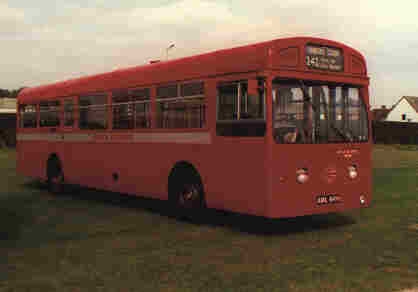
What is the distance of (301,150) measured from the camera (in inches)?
367

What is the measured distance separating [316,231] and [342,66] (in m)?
2.85

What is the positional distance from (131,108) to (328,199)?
5.06 metres

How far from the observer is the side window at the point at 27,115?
57.8ft

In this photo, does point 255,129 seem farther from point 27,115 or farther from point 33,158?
point 27,115

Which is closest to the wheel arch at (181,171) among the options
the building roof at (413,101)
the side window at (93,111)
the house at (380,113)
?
the side window at (93,111)

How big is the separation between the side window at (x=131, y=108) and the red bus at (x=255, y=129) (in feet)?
0.08

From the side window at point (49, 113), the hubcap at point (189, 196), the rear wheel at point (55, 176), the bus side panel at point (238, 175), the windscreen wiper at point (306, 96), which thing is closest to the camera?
the bus side panel at point (238, 175)

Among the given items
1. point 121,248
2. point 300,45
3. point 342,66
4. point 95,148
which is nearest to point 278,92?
point 300,45

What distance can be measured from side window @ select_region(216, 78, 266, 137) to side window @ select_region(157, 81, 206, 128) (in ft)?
1.75

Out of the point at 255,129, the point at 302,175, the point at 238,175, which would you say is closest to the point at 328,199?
the point at 302,175

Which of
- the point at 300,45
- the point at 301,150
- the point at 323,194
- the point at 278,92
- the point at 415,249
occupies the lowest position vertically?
the point at 415,249

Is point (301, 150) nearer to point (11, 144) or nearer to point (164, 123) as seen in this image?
point (164, 123)

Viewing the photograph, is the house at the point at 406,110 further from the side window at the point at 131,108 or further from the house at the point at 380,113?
the side window at the point at 131,108

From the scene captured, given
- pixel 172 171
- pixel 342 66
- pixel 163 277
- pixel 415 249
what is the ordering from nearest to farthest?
pixel 163 277
pixel 415 249
pixel 342 66
pixel 172 171
